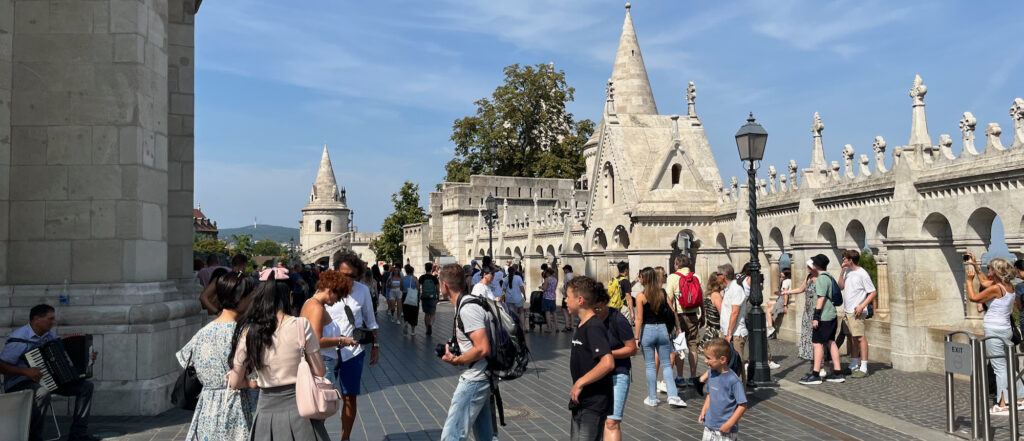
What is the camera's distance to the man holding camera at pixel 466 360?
5.79 m

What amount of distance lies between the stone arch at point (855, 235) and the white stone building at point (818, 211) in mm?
35

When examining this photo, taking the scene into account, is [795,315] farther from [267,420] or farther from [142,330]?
[267,420]

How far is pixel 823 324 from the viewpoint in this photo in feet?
36.9

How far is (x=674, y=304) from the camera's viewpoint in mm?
11125

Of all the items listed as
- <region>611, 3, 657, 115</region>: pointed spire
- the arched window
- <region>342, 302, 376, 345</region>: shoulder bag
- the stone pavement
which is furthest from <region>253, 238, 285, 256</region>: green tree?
<region>342, 302, 376, 345</region>: shoulder bag

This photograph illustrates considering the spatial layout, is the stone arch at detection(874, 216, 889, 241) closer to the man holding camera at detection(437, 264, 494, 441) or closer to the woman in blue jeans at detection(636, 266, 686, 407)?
the woman in blue jeans at detection(636, 266, 686, 407)

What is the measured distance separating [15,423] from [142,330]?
2.79 m

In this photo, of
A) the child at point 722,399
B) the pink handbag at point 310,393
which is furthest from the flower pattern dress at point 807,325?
the pink handbag at point 310,393

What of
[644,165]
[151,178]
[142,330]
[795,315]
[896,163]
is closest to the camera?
[142,330]

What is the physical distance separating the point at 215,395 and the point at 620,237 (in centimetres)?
1952

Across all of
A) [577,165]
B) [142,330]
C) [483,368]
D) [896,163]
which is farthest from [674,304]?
[577,165]

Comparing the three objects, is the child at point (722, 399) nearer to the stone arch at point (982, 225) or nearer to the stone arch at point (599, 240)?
the stone arch at point (982, 225)

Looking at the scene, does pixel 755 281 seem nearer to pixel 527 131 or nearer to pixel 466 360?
pixel 466 360

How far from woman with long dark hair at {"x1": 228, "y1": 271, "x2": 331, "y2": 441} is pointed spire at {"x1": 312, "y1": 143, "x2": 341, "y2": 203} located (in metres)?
102
